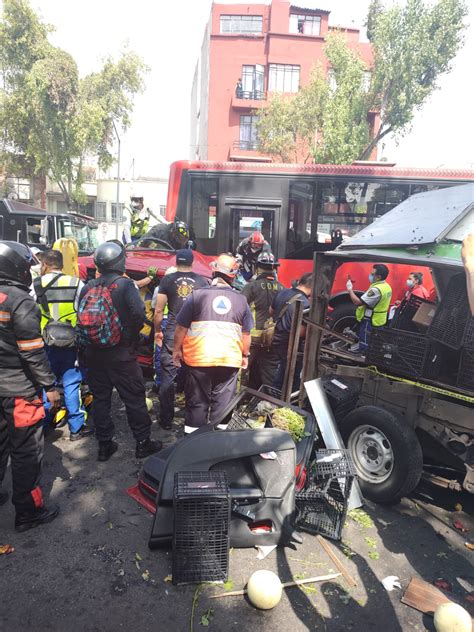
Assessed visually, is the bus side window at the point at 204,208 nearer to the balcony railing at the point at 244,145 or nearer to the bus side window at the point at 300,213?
the bus side window at the point at 300,213

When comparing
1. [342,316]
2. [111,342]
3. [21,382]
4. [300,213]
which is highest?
[300,213]

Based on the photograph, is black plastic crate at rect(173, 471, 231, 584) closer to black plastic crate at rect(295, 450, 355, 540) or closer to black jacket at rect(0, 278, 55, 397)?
black plastic crate at rect(295, 450, 355, 540)

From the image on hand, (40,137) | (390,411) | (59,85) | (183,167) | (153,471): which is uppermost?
(59,85)

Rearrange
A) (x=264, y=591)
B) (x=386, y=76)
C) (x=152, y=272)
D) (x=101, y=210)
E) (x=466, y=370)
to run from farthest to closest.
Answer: (x=101, y=210)
(x=386, y=76)
(x=152, y=272)
(x=466, y=370)
(x=264, y=591)

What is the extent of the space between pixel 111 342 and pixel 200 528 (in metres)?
1.85

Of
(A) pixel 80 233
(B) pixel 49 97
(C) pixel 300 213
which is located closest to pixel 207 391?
(C) pixel 300 213

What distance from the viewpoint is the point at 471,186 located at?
4094 millimetres

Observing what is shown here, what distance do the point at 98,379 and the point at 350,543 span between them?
2.51 metres

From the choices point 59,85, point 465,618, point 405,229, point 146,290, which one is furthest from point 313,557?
point 59,85

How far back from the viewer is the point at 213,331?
147 inches

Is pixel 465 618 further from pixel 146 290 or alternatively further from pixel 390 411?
pixel 146 290

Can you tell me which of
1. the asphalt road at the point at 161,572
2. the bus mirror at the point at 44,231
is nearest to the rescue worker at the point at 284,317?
the asphalt road at the point at 161,572

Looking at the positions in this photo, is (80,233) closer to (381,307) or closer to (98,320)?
(381,307)

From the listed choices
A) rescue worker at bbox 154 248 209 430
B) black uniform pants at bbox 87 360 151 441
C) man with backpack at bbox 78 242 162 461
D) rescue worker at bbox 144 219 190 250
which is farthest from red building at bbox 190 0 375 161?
black uniform pants at bbox 87 360 151 441
